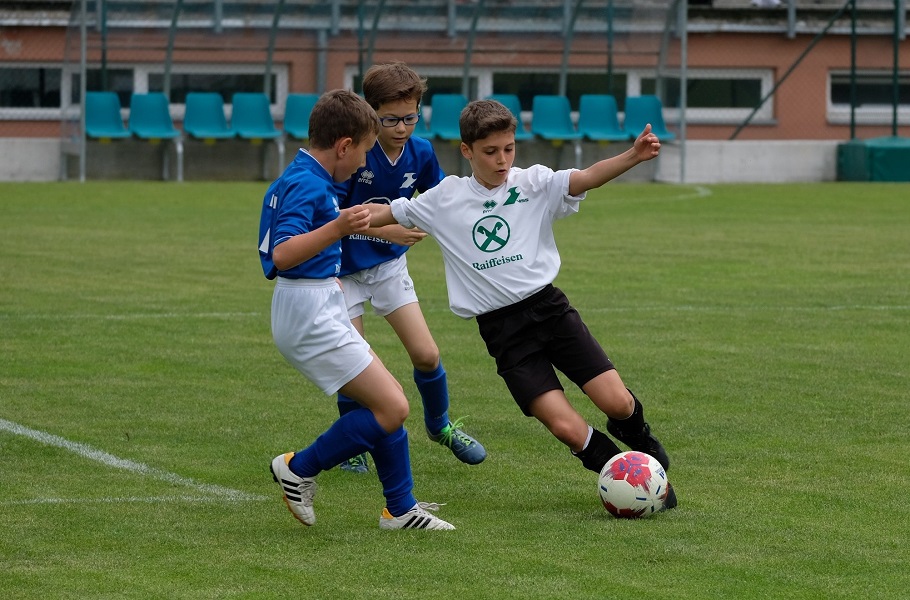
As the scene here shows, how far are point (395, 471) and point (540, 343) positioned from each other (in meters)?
0.81

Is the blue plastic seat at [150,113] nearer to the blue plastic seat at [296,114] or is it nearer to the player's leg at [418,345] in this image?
the blue plastic seat at [296,114]

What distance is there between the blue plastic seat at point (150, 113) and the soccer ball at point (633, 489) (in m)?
19.6

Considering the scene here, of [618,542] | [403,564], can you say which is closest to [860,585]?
[618,542]

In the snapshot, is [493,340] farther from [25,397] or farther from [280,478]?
[25,397]

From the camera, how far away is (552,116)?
25.4 metres

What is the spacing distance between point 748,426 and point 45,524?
310 cm

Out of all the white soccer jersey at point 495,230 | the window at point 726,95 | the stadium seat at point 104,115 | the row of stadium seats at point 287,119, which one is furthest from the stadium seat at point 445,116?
the white soccer jersey at point 495,230

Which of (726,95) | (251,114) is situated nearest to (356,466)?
(251,114)

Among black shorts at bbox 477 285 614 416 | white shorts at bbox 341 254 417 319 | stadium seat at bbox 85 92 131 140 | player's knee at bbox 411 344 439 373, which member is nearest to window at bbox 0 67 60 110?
stadium seat at bbox 85 92 131 140

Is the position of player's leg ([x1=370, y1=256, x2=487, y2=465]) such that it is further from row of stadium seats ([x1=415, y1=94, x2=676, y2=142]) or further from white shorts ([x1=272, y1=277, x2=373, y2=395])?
row of stadium seats ([x1=415, y1=94, x2=676, y2=142])

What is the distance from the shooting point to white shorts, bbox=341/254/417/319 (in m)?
6.24

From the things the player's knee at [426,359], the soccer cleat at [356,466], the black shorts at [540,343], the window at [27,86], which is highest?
the window at [27,86]

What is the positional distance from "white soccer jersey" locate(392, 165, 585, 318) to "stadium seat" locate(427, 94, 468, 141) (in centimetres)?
1909

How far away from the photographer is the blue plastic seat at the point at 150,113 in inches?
939
